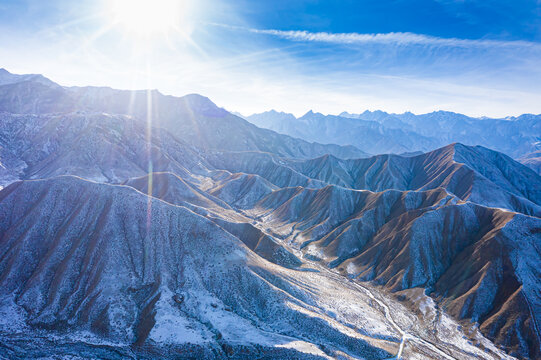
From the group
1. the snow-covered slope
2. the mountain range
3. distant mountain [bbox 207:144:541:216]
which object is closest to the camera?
the snow-covered slope

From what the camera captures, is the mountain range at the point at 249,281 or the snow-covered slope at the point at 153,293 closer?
the snow-covered slope at the point at 153,293

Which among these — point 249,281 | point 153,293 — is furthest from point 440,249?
point 153,293

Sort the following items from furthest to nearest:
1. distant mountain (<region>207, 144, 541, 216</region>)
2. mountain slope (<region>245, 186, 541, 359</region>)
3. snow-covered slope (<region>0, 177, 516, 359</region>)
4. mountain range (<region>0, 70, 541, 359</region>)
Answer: distant mountain (<region>207, 144, 541, 216</region>) → mountain slope (<region>245, 186, 541, 359</region>) → mountain range (<region>0, 70, 541, 359</region>) → snow-covered slope (<region>0, 177, 516, 359</region>)

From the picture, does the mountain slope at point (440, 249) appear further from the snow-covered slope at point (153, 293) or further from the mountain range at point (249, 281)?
the snow-covered slope at point (153, 293)

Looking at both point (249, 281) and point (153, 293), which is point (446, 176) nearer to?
point (249, 281)

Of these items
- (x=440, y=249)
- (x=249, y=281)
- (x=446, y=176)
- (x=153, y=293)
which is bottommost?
(x=153, y=293)

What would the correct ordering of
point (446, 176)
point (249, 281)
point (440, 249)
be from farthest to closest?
point (446, 176), point (440, 249), point (249, 281)

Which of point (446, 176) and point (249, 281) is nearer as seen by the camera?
point (249, 281)

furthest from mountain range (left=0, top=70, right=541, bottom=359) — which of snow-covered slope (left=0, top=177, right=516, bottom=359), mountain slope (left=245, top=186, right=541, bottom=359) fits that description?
mountain slope (left=245, top=186, right=541, bottom=359)

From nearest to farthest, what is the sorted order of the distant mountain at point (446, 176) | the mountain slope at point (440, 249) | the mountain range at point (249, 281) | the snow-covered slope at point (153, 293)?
the snow-covered slope at point (153, 293), the mountain range at point (249, 281), the mountain slope at point (440, 249), the distant mountain at point (446, 176)

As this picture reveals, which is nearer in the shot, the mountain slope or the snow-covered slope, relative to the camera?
the snow-covered slope

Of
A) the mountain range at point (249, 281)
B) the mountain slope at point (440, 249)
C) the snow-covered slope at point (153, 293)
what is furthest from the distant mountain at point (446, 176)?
the snow-covered slope at point (153, 293)

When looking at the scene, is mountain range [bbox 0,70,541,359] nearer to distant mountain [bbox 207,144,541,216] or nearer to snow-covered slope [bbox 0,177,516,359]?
snow-covered slope [bbox 0,177,516,359]
